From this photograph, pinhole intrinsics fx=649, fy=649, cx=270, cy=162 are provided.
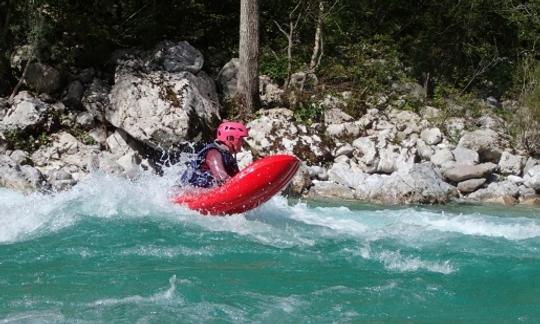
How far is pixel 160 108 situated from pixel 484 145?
578cm

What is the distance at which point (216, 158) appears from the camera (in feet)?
23.5

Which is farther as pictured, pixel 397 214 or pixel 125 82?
pixel 125 82

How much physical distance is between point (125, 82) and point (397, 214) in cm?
583

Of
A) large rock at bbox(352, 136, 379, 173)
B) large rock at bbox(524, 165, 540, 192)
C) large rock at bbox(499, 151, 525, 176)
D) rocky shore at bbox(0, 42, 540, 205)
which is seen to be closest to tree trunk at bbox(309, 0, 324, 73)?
rocky shore at bbox(0, 42, 540, 205)

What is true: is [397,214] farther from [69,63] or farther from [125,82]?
[69,63]

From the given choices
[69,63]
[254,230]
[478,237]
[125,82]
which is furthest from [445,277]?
[69,63]

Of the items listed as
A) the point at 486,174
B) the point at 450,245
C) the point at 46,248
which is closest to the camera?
the point at 46,248

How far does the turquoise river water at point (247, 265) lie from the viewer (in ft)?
13.2

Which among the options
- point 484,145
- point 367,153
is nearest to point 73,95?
point 367,153

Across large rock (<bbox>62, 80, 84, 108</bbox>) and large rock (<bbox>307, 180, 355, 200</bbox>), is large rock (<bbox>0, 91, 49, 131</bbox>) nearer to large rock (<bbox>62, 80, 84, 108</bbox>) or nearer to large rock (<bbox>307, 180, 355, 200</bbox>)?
large rock (<bbox>62, 80, 84, 108</bbox>)

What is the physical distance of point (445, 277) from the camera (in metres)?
4.89

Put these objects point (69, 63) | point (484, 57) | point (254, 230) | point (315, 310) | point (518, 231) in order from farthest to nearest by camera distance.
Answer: point (484, 57) → point (69, 63) → point (518, 231) → point (254, 230) → point (315, 310)

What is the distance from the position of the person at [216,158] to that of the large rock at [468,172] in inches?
189

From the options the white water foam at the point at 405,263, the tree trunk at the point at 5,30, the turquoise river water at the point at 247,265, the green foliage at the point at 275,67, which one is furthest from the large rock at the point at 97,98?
the white water foam at the point at 405,263
